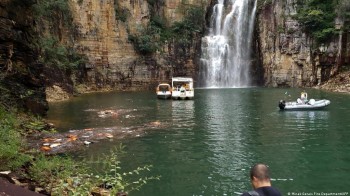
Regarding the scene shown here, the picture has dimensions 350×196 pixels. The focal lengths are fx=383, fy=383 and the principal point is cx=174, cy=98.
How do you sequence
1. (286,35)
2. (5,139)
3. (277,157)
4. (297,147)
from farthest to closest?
1. (286,35)
2. (297,147)
3. (277,157)
4. (5,139)

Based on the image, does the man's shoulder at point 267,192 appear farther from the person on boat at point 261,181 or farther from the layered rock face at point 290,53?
the layered rock face at point 290,53

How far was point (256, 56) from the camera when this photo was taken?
62.0 m

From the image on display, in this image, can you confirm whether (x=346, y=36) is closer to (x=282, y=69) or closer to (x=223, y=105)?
(x=282, y=69)

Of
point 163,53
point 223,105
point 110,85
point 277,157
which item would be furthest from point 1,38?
point 163,53

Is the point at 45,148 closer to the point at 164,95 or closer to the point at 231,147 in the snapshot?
the point at 231,147

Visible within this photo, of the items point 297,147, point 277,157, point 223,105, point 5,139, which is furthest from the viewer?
point 223,105

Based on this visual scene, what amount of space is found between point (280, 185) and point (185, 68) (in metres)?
50.9

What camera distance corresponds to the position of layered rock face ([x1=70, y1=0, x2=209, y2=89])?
55.8 meters

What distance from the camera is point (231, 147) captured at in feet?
56.8

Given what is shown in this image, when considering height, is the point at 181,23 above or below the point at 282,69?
above

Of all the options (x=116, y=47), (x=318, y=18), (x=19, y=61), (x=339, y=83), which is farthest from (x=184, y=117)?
(x=318, y=18)

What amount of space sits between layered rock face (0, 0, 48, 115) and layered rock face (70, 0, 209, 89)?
33.7 m

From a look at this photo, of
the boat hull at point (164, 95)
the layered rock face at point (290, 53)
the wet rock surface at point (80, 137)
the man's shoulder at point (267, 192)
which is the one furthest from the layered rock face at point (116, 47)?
the man's shoulder at point (267, 192)

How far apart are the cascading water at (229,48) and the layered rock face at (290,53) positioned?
283cm
